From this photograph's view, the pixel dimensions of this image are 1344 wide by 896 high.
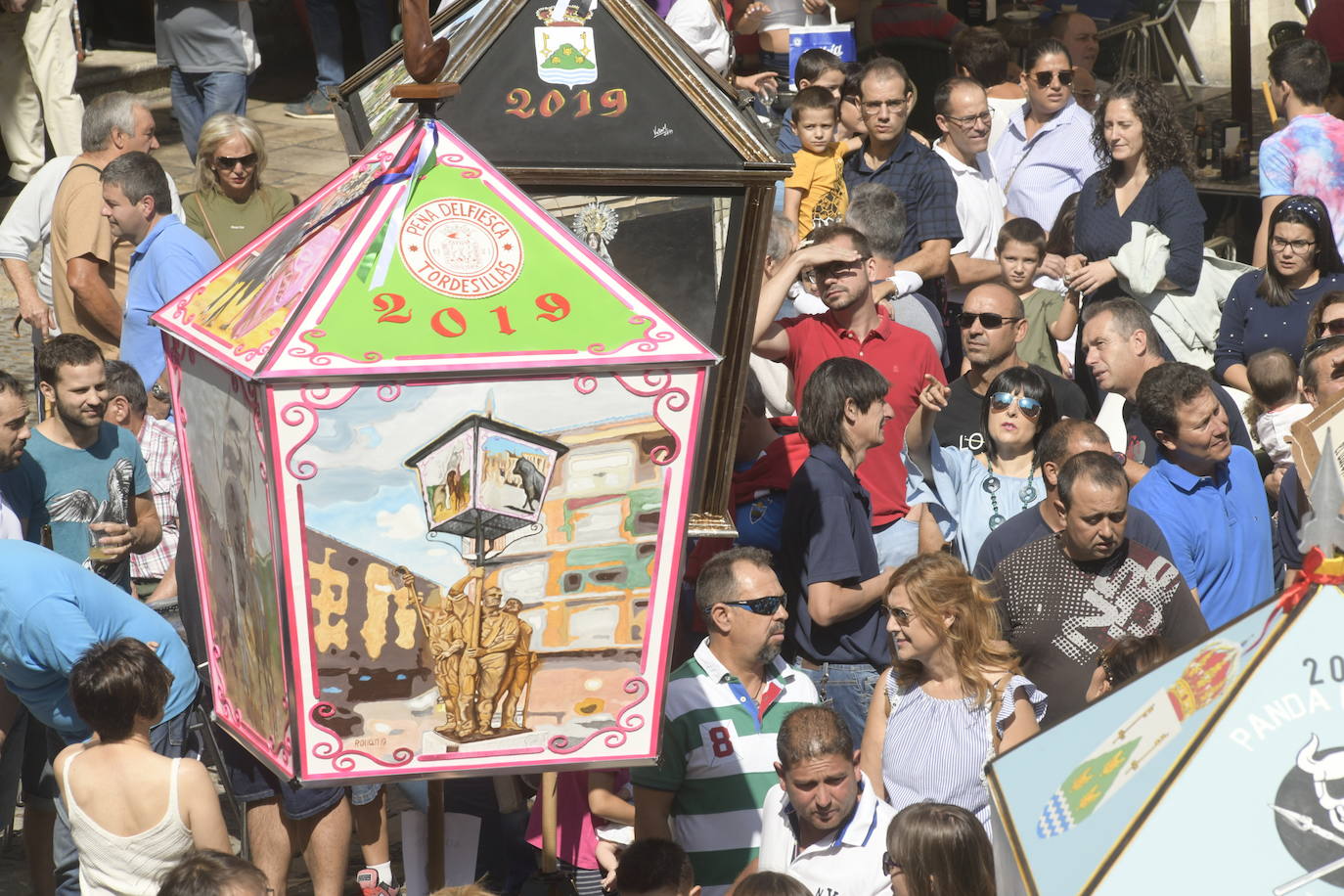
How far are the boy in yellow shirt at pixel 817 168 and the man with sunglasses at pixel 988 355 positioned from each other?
5.40 feet

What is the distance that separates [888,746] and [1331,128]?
14.9 feet

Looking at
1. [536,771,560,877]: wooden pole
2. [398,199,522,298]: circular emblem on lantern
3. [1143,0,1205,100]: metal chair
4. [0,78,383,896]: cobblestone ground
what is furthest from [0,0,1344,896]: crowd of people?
[1143,0,1205,100]: metal chair

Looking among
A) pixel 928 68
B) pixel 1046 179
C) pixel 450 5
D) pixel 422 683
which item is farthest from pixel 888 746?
pixel 928 68

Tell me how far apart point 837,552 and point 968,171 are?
10.6 ft

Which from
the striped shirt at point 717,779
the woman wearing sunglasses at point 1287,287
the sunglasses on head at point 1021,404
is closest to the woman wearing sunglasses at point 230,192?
the sunglasses on head at point 1021,404

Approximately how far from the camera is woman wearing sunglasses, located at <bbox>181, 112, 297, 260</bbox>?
709cm

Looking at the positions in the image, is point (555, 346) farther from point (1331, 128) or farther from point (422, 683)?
point (1331, 128)

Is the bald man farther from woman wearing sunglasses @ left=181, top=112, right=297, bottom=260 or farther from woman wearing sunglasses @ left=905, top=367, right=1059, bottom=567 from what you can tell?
woman wearing sunglasses @ left=181, top=112, right=297, bottom=260

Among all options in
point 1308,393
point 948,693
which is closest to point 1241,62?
point 1308,393

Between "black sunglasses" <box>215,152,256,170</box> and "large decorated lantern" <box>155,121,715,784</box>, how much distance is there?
3.96 m

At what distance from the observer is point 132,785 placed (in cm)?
457

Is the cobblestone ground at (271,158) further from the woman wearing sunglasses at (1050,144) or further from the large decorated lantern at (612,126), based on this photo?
the large decorated lantern at (612,126)

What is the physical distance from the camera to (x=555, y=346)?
3049mm

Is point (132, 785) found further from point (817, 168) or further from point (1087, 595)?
point (817, 168)
